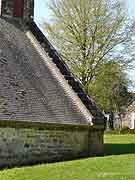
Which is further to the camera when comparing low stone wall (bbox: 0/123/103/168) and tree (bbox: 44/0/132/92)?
tree (bbox: 44/0/132/92)

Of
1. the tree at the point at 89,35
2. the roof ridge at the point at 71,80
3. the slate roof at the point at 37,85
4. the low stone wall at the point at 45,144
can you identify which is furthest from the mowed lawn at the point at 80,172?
the tree at the point at 89,35

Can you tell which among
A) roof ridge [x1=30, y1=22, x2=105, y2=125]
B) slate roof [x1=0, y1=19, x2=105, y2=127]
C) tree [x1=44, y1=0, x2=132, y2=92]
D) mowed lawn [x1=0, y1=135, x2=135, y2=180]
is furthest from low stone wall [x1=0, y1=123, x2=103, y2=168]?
tree [x1=44, y1=0, x2=132, y2=92]

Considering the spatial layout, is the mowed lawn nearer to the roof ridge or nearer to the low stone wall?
the low stone wall

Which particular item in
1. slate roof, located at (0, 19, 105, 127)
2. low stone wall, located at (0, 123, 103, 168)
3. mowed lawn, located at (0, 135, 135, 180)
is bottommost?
mowed lawn, located at (0, 135, 135, 180)

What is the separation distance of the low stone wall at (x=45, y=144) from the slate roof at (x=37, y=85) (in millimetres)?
449

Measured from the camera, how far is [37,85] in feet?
74.1

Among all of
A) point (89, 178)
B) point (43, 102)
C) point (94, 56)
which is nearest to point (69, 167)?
point (89, 178)

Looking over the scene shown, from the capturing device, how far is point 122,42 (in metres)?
42.7

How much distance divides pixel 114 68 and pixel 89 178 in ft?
94.3

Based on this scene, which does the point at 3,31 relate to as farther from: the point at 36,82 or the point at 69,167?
the point at 69,167

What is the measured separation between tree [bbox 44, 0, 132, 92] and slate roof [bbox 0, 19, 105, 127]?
16.4 metres

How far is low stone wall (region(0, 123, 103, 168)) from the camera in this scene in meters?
18.9

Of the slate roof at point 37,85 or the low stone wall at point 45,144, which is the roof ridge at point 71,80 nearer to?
the slate roof at point 37,85

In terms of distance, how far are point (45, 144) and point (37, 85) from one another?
3266mm
